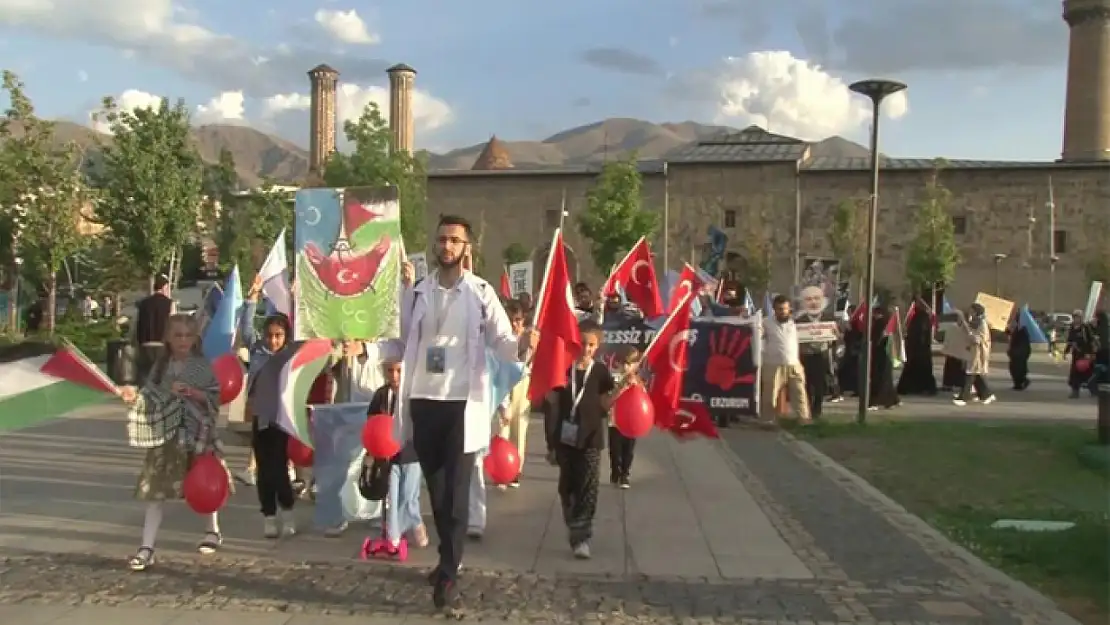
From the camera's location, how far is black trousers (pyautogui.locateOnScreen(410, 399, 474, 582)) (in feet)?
21.7

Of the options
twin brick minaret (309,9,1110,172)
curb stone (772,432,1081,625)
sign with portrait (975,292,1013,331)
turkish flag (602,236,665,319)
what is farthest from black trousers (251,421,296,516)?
twin brick minaret (309,9,1110,172)

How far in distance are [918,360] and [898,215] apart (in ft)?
170

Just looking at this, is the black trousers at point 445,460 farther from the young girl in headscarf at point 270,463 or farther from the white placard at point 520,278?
the white placard at point 520,278

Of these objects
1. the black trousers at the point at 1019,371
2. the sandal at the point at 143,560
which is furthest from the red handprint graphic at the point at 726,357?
the black trousers at the point at 1019,371

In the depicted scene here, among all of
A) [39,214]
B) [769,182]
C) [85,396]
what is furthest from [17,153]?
[769,182]

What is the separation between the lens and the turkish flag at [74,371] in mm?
7215

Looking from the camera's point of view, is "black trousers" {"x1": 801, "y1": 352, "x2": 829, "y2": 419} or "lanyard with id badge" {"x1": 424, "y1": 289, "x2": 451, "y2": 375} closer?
"lanyard with id badge" {"x1": 424, "y1": 289, "x2": 451, "y2": 375}

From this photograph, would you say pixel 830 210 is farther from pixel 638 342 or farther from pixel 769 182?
pixel 638 342

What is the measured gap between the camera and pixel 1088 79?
252 feet

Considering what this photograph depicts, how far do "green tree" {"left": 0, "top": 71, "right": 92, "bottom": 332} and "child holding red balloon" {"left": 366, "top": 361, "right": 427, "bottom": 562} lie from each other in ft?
78.5

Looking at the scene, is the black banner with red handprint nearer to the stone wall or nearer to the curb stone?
the curb stone

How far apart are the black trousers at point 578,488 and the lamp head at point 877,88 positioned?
10573 millimetres

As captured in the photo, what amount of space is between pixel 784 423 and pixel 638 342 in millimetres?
3672

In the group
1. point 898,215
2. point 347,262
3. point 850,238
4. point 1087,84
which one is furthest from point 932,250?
point 347,262
